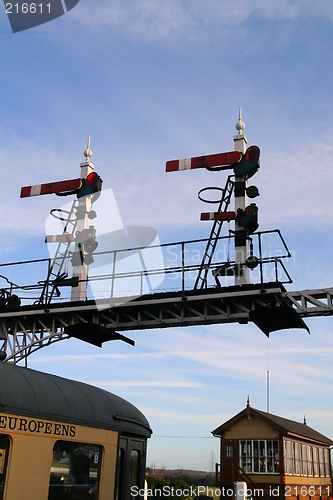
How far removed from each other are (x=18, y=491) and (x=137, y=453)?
12.4 ft

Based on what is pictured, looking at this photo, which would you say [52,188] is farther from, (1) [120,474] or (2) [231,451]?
(2) [231,451]

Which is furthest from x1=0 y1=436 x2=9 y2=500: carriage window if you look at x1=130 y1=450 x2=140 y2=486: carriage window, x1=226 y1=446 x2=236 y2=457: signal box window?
x1=226 y1=446 x2=236 y2=457: signal box window

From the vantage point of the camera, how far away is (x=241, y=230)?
16.9 metres

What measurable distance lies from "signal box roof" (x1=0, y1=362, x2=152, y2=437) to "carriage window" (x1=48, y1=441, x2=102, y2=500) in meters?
0.43

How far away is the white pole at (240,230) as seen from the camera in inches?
623

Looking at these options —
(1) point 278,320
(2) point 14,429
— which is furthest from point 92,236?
(2) point 14,429

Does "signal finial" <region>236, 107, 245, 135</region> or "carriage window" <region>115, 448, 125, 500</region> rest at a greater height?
"signal finial" <region>236, 107, 245, 135</region>

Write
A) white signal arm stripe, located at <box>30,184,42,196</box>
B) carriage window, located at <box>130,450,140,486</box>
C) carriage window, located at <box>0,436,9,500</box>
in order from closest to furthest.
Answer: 1. carriage window, located at <box>0,436,9,500</box>
2. carriage window, located at <box>130,450,140,486</box>
3. white signal arm stripe, located at <box>30,184,42,196</box>

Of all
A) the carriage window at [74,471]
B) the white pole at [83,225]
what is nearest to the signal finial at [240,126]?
the white pole at [83,225]

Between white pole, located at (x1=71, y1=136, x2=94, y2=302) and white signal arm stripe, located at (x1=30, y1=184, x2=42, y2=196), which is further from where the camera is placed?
white signal arm stripe, located at (x1=30, y1=184, x2=42, y2=196)

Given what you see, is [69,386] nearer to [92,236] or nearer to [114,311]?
[114,311]

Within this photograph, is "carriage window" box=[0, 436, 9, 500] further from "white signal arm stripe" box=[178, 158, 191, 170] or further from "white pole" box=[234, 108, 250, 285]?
"white signal arm stripe" box=[178, 158, 191, 170]

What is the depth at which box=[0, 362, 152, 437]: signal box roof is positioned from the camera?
773cm

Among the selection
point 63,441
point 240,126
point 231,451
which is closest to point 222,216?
point 240,126
